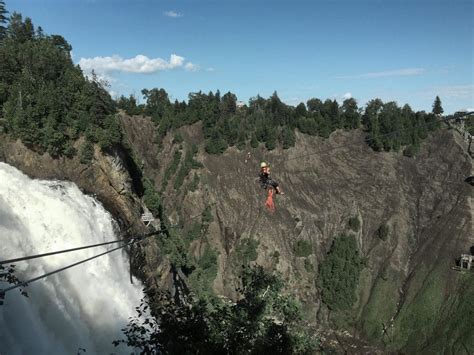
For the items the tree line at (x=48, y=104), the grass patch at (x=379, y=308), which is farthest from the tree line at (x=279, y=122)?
the tree line at (x=48, y=104)

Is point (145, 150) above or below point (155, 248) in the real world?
above

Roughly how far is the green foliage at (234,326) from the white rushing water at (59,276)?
518 inches

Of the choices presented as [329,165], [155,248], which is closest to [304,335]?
[155,248]

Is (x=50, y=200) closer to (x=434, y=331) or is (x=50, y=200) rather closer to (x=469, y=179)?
(x=434, y=331)

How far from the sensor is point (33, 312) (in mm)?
22844

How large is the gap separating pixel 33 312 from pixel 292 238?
55410 mm

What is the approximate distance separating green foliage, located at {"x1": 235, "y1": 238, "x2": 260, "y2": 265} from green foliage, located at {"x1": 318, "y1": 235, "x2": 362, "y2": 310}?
11173mm

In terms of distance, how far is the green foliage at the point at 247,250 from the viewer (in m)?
71.4

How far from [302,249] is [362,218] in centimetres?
1335

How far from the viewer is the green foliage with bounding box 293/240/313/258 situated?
239 feet

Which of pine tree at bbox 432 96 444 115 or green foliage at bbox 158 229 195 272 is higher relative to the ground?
pine tree at bbox 432 96 444 115

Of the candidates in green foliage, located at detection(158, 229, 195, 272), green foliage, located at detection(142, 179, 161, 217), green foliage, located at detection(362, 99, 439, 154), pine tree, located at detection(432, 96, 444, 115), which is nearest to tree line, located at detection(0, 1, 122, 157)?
green foliage, located at detection(142, 179, 161, 217)

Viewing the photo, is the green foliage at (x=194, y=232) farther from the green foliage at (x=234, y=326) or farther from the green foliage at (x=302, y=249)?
the green foliage at (x=234, y=326)

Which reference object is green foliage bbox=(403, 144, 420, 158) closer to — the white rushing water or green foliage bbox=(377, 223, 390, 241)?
green foliage bbox=(377, 223, 390, 241)
